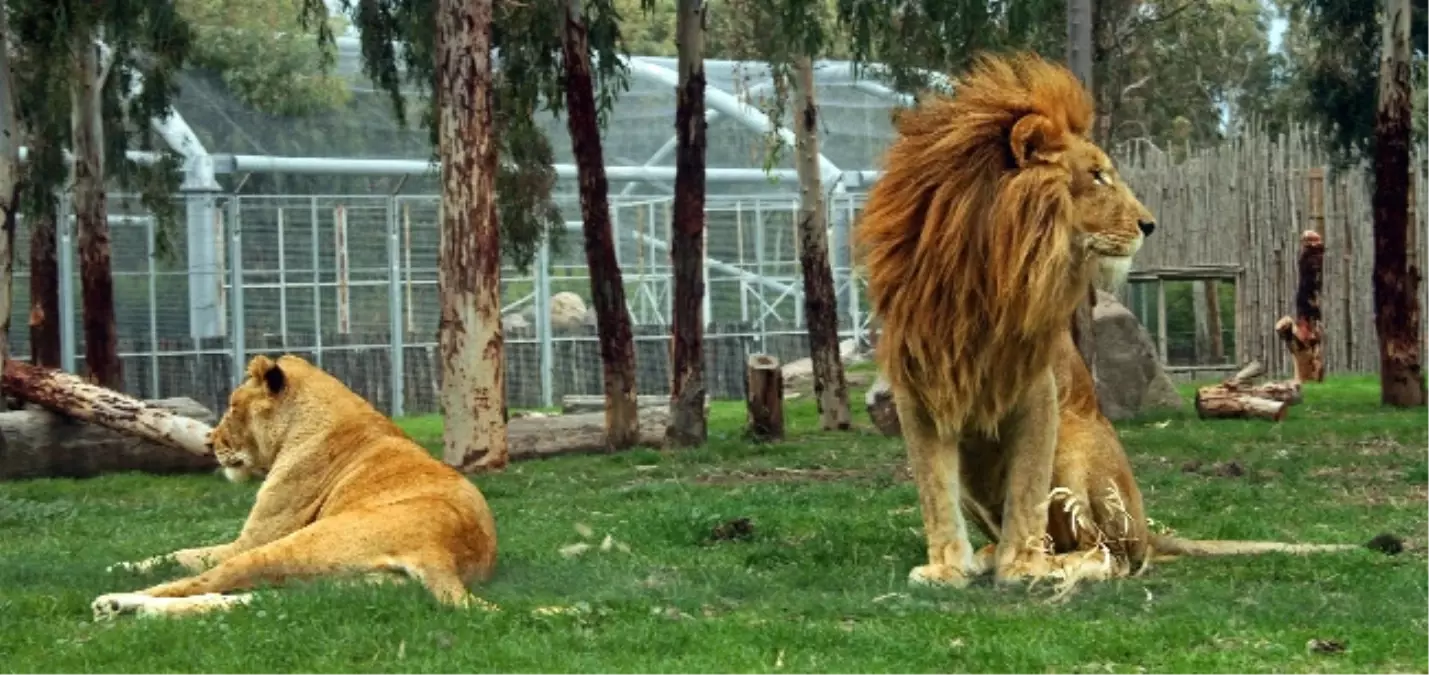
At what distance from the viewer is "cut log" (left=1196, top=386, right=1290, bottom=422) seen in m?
19.5

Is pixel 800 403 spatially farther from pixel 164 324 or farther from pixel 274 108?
pixel 274 108

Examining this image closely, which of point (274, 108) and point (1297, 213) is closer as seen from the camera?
point (1297, 213)

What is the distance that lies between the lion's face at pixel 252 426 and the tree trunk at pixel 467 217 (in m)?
5.95

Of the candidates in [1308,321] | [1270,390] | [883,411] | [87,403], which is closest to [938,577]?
[87,403]

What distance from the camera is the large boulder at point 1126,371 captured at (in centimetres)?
2097

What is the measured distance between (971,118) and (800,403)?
1818 cm

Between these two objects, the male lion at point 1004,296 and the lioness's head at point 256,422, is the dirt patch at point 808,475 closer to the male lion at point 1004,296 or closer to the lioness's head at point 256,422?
the male lion at point 1004,296

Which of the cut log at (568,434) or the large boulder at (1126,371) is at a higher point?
the large boulder at (1126,371)

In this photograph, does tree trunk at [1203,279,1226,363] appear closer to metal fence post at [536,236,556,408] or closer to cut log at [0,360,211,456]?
metal fence post at [536,236,556,408]

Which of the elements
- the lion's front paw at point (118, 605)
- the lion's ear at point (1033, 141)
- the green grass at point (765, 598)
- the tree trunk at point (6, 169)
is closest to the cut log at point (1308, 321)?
the green grass at point (765, 598)

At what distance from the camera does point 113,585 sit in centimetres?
864

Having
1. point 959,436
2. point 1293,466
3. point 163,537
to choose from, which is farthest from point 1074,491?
point 1293,466

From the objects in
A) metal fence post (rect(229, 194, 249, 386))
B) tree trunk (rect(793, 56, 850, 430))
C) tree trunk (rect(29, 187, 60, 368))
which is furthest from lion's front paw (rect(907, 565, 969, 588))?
metal fence post (rect(229, 194, 249, 386))

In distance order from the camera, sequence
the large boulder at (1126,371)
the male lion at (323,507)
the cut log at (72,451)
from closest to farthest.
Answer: the male lion at (323,507) < the cut log at (72,451) < the large boulder at (1126,371)
